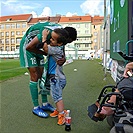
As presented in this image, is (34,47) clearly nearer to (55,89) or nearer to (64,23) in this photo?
(55,89)

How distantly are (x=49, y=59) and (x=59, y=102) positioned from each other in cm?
64

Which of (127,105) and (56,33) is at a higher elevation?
(56,33)

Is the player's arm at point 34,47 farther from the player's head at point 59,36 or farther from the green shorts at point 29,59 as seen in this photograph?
the player's head at point 59,36

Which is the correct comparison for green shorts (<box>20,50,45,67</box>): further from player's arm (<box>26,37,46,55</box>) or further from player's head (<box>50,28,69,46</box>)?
player's head (<box>50,28,69,46</box>)

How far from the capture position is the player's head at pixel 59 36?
11.7 ft

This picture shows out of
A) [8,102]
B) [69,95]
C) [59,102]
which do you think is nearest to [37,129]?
[59,102]

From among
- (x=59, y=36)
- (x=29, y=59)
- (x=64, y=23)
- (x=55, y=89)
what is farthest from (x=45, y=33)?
(x=64, y=23)

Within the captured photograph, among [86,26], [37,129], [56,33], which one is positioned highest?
[86,26]

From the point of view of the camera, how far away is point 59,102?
12.4 ft

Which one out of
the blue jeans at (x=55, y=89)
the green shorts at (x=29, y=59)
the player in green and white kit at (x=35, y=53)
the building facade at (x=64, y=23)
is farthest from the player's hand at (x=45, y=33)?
the building facade at (x=64, y=23)

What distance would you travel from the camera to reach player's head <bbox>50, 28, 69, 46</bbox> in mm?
3559

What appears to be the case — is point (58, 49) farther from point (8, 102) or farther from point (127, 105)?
point (8, 102)

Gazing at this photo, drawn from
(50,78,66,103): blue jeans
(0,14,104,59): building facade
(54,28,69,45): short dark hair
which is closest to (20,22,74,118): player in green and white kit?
(54,28,69,45): short dark hair

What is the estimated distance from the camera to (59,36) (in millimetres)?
3555
